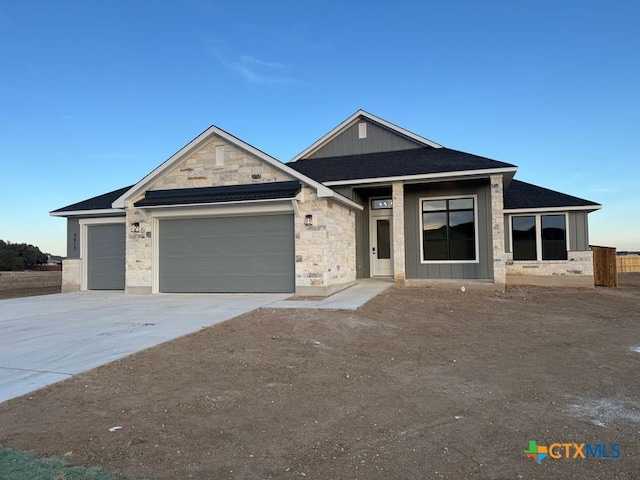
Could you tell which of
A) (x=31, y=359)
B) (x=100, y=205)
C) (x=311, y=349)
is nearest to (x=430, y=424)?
(x=311, y=349)

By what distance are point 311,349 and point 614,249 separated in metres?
15.7

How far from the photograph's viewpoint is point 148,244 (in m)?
13.5

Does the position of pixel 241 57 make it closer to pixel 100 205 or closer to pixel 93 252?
pixel 100 205

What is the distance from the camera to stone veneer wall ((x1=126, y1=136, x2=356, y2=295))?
465 inches

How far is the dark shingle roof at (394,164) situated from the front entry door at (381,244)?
199 centimetres

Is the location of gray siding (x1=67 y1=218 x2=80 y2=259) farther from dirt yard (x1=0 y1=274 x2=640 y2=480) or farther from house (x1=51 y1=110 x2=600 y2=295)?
dirt yard (x1=0 y1=274 x2=640 y2=480)

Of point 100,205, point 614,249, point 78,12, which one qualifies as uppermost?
point 78,12

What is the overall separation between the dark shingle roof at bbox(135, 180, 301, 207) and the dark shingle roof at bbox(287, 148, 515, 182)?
2488 mm

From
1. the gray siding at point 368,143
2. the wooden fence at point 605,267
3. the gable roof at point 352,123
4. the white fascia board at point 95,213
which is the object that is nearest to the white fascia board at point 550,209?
the wooden fence at point 605,267

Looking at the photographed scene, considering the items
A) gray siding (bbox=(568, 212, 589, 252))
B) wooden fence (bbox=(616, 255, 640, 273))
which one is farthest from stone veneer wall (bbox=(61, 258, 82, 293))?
wooden fence (bbox=(616, 255, 640, 273))

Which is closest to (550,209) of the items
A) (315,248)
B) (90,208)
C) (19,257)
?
(315,248)

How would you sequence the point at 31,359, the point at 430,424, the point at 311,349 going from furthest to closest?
the point at 311,349
the point at 31,359
the point at 430,424

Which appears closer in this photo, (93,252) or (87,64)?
(87,64)

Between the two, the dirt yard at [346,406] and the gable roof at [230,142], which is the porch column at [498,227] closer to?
the gable roof at [230,142]
